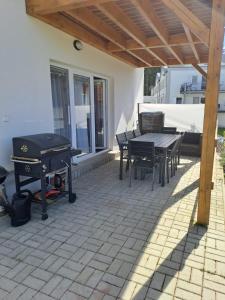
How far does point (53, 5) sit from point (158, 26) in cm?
175

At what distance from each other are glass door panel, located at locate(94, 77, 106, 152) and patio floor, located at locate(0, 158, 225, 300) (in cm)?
265

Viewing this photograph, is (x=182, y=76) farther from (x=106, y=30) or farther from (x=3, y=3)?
(x=3, y=3)

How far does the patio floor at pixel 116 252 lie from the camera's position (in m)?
1.87

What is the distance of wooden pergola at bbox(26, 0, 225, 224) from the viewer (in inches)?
99.3

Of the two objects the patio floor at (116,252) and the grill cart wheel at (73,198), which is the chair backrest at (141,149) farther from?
the grill cart wheel at (73,198)

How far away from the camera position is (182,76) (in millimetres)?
23625

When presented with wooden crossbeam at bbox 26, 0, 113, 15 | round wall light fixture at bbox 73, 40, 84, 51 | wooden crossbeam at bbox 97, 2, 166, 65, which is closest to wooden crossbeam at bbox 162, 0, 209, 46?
wooden crossbeam at bbox 26, 0, 113, 15

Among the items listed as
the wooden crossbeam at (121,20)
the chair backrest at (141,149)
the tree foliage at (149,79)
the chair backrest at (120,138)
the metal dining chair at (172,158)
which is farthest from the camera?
the tree foliage at (149,79)

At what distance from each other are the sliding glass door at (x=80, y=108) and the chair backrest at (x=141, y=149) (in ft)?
4.31

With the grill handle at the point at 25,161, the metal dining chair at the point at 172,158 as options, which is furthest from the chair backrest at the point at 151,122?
the grill handle at the point at 25,161

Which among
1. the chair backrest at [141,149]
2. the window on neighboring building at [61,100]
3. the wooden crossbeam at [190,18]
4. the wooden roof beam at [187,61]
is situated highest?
the wooden roof beam at [187,61]

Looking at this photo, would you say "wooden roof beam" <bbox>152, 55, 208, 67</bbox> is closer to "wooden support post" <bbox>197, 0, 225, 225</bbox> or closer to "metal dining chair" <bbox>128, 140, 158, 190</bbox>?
"metal dining chair" <bbox>128, 140, 158, 190</bbox>

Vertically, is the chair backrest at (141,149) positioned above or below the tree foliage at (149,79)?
below

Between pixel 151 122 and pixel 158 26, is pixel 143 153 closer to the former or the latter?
pixel 158 26
